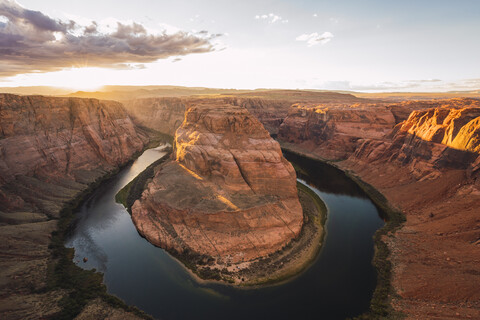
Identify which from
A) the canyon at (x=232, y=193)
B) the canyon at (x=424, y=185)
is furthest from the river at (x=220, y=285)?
the canyon at (x=424, y=185)

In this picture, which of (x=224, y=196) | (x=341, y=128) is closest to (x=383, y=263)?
(x=224, y=196)

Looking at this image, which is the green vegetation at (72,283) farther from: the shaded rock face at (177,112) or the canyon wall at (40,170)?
the shaded rock face at (177,112)

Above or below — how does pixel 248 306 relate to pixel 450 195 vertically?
below

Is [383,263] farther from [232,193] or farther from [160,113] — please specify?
[160,113]

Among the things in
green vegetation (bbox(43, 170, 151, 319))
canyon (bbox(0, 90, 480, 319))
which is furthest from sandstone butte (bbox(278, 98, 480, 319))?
green vegetation (bbox(43, 170, 151, 319))

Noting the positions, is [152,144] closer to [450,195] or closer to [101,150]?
[101,150]

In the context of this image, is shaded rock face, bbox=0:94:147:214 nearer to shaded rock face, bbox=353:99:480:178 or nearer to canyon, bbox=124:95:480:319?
canyon, bbox=124:95:480:319

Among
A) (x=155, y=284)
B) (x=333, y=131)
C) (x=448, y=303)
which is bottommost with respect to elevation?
(x=155, y=284)

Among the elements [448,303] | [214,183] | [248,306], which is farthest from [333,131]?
[248,306]
